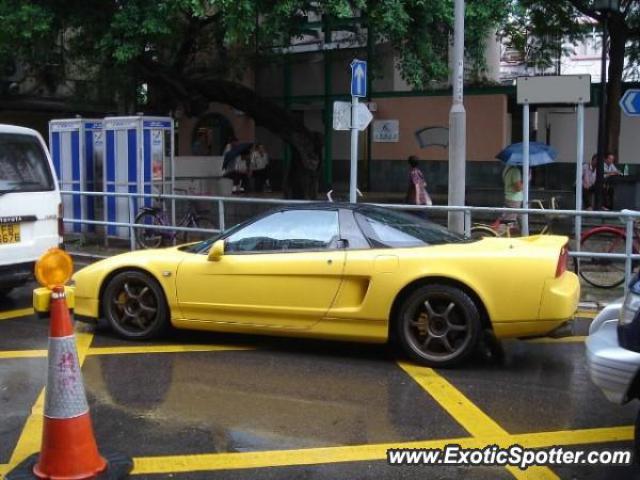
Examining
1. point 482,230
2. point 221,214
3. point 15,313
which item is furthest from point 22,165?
point 482,230

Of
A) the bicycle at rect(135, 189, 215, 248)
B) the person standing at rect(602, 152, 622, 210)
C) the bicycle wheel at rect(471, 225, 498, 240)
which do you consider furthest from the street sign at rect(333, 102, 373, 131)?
the person standing at rect(602, 152, 622, 210)

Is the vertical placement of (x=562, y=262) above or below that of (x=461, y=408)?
above

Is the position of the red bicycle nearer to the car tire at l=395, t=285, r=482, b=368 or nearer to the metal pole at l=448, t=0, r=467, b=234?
the metal pole at l=448, t=0, r=467, b=234

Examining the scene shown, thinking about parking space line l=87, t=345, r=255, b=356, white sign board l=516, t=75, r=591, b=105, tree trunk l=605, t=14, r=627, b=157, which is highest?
tree trunk l=605, t=14, r=627, b=157

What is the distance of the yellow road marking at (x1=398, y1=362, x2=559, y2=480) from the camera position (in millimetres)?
4035

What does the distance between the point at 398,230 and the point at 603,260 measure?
156 inches

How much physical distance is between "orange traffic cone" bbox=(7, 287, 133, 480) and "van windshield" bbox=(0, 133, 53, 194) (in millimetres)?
4234

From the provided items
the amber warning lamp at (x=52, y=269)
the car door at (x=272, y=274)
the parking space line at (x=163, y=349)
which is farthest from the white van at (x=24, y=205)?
the amber warning lamp at (x=52, y=269)

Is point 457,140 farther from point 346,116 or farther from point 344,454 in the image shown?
point 344,454

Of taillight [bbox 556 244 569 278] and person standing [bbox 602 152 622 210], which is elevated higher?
person standing [bbox 602 152 622 210]

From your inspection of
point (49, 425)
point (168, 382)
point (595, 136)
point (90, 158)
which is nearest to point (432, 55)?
point (90, 158)

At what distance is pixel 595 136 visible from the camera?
1923cm

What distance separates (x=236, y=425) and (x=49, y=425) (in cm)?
128

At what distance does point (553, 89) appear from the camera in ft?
33.4
